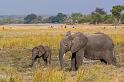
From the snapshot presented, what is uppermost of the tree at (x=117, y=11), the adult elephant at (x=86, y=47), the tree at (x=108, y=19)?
the adult elephant at (x=86, y=47)

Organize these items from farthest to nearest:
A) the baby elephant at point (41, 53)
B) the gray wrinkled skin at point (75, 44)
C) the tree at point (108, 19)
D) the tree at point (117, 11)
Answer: the tree at point (108, 19) < the tree at point (117, 11) < the baby elephant at point (41, 53) < the gray wrinkled skin at point (75, 44)

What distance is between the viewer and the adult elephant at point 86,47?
54.2 feet

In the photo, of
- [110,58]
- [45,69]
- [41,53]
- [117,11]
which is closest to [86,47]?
[110,58]

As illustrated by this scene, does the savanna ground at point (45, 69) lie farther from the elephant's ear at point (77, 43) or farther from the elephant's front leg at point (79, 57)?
the elephant's ear at point (77, 43)

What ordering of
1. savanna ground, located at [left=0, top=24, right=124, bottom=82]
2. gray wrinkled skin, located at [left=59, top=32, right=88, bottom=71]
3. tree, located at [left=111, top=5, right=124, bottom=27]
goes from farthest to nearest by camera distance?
tree, located at [left=111, top=5, right=124, bottom=27] < gray wrinkled skin, located at [left=59, top=32, right=88, bottom=71] < savanna ground, located at [left=0, top=24, right=124, bottom=82]

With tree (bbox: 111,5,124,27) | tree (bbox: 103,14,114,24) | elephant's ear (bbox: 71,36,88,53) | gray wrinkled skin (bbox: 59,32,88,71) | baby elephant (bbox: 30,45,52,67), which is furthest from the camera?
tree (bbox: 103,14,114,24)

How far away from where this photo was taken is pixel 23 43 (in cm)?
2956

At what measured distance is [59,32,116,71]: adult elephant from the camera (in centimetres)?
1652

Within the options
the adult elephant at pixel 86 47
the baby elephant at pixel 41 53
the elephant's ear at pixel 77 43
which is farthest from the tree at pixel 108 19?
the elephant's ear at pixel 77 43

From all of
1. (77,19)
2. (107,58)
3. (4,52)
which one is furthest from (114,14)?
(107,58)

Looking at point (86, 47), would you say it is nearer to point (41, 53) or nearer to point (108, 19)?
point (41, 53)

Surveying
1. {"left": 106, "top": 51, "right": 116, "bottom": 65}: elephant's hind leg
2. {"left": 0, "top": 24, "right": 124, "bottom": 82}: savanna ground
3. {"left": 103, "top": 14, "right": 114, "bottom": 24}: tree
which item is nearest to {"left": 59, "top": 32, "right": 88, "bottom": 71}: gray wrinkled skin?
→ {"left": 0, "top": 24, "right": 124, "bottom": 82}: savanna ground

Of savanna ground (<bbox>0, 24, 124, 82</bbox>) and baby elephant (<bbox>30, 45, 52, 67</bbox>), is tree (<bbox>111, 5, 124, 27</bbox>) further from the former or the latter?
baby elephant (<bbox>30, 45, 52, 67</bbox>)

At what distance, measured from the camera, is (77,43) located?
16.7 meters
